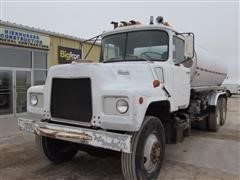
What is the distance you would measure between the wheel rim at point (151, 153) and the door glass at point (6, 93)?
919cm

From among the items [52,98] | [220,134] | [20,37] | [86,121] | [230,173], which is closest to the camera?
[86,121]

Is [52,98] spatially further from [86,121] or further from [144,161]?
[144,161]

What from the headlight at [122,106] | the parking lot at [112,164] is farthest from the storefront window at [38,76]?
the headlight at [122,106]

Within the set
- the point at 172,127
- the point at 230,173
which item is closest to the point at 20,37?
the point at 172,127

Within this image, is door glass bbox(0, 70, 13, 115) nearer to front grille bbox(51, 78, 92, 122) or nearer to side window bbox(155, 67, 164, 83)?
front grille bbox(51, 78, 92, 122)

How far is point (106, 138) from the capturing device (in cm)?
356

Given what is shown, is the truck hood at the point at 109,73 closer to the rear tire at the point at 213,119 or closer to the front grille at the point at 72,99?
the front grille at the point at 72,99

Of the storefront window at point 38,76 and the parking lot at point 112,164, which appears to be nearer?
the parking lot at point 112,164

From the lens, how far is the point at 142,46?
516 cm

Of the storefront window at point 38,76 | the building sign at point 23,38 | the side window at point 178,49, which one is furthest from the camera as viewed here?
the storefront window at point 38,76

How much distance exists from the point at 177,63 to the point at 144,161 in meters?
2.19

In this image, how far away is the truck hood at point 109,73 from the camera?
3.81 m

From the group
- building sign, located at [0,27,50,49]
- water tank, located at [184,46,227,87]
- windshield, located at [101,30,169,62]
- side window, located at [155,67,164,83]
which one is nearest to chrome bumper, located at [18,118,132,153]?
side window, located at [155,67,164,83]

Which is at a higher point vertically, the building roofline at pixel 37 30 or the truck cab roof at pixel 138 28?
the building roofline at pixel 37 30
